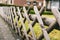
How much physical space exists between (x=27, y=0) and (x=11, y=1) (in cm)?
446

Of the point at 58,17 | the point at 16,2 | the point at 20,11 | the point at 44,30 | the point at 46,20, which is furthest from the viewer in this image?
the point at 16,2

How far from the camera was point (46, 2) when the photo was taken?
116ft

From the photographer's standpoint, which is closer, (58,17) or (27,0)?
(58,17)

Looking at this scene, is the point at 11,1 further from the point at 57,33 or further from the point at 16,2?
the point at 57,33

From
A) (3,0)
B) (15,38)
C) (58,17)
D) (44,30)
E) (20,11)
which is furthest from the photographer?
(3,0)

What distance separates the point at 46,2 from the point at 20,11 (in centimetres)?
2744

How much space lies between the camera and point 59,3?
114 ft

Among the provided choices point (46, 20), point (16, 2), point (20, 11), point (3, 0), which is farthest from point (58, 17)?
point (3, 0)

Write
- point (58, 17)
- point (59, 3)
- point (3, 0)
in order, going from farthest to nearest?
point (3, 0) < point (59, 3) < point (58, 17)

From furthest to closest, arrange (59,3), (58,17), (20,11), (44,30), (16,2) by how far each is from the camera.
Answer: (16,2) → (59,3) → (20,11) → (44,30) → (58,17)

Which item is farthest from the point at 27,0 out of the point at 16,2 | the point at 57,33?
the point at 57,33

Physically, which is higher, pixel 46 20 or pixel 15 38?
pixel 46 20

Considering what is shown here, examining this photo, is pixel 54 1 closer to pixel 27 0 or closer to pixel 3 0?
pixel 27 0

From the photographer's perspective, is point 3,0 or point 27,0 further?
point 3,0
